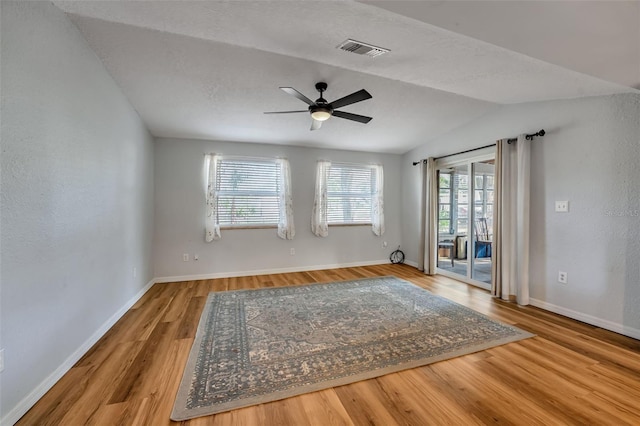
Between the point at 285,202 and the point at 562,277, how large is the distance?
3.92m

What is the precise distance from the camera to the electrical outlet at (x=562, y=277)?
293 cm

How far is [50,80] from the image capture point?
167 cm

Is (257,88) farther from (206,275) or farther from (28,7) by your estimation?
(206,275)

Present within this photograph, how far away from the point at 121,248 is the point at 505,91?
15.1ft

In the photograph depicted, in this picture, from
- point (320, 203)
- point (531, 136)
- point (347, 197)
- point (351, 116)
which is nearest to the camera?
point (351, 116)

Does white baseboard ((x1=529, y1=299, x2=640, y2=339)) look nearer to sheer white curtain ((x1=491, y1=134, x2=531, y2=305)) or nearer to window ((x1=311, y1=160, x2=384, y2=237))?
sheer white curtain ((x1=491, y1=134, x2=531, y2=305))

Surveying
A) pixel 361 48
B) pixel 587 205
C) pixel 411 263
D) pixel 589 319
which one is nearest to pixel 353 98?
pixel 361 48

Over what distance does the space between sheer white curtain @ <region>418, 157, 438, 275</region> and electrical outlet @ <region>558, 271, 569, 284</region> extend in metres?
1.77

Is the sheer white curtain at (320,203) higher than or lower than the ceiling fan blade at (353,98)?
lower

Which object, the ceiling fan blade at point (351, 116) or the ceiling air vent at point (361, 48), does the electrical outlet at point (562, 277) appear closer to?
the ceiling fan blade at point (351, 116)

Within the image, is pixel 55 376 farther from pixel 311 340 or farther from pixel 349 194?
pixel 349 194

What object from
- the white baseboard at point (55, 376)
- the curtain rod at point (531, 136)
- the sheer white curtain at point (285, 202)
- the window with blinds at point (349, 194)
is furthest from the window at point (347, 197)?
the white baseboard at point (55, 376)

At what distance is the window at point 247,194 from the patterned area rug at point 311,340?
4.47 ft

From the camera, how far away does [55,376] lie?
1711 millimetres
